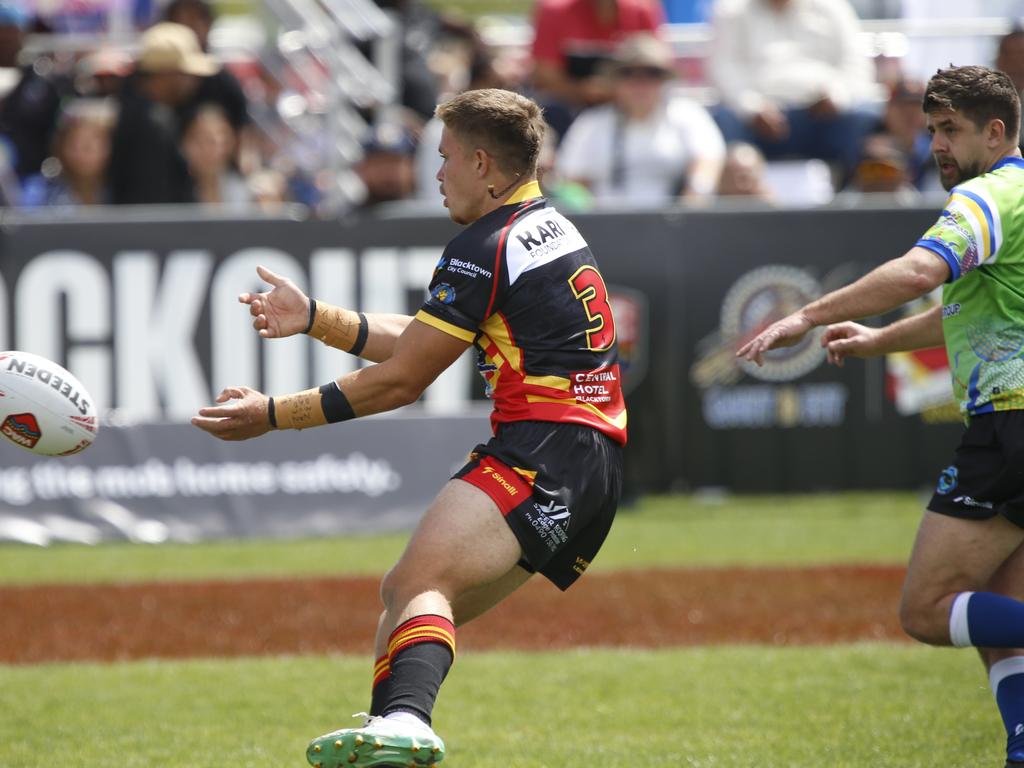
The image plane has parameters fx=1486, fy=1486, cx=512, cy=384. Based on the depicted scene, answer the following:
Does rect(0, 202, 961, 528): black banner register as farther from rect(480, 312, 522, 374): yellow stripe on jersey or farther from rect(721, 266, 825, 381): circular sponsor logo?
rect(480, 312, 522, 374): yellow stripe on jersey

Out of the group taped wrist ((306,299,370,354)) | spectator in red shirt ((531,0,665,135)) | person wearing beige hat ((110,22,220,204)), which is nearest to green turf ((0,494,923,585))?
person wearing beige hat ((110,22,220,204))

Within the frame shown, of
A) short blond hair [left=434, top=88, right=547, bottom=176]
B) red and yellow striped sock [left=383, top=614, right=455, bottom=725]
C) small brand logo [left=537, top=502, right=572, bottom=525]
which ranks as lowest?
red and yellow striped sock [left=383, top=614, right=455, bottom=725]

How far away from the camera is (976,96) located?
5207mm

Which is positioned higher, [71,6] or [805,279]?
[71,6]

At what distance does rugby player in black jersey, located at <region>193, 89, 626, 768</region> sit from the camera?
4.70 m

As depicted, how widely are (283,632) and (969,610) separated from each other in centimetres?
446

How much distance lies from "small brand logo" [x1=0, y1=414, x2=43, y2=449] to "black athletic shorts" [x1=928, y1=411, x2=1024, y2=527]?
326 cm

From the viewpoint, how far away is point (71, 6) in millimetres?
17516

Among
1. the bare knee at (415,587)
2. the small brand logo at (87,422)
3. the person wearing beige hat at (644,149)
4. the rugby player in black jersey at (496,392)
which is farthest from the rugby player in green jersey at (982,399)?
the person wearing beige hat at (644,149)

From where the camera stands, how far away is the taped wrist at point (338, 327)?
16.8ft

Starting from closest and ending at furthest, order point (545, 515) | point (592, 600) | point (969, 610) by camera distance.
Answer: point (545, 515)
point (969, 610)
point (592, 600)

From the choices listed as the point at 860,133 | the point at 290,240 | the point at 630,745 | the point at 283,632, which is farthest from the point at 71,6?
the point at 630,745

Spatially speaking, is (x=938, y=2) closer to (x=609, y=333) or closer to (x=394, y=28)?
(x=394, y=28)

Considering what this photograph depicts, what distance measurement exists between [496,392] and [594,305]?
441 millimetres
